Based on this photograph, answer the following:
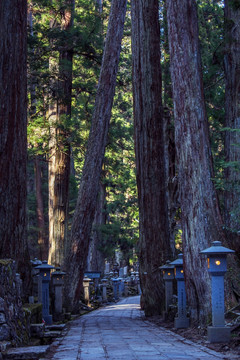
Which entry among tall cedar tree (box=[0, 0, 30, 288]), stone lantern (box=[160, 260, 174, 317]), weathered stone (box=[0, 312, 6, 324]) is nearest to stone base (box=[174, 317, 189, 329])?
stone lantern (box=[160, 260, 174, 317])

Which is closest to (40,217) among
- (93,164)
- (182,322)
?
(93,164)

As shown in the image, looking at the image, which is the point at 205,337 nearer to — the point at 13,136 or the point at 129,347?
the point at 129,347

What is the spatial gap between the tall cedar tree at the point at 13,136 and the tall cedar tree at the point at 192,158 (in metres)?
3.21

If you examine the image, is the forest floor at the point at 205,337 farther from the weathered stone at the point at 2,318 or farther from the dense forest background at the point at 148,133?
the weathered stone at the point at 2,318

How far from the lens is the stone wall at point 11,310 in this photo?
6228 millimetres

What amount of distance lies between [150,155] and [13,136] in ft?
18.6

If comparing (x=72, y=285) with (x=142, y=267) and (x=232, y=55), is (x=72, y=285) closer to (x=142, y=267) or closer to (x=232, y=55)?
(x=142, y=267)

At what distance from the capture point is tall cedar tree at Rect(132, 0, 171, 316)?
1524 cm

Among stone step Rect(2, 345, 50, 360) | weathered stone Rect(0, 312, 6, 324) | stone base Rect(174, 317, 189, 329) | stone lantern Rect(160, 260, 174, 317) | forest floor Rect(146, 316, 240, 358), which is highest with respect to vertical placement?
stone lantern Rect(160, 260, 174, 317)

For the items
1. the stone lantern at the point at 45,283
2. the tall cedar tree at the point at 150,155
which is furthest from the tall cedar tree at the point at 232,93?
the stone lantern at the point at 45,283

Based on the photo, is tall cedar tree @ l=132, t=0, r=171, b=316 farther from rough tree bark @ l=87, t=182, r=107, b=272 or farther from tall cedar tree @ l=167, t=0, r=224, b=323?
rough tree bark @ l=87, t=182, r=107, b=272

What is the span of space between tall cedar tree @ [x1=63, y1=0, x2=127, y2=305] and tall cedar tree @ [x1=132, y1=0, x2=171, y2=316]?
2151 millimetres

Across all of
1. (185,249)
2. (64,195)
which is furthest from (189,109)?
(64,195)

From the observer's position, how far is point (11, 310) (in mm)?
6578
